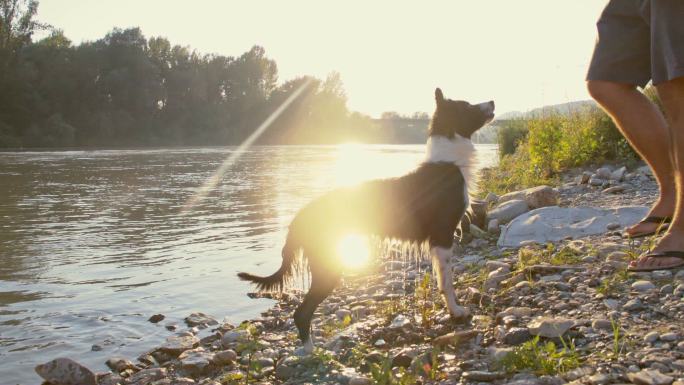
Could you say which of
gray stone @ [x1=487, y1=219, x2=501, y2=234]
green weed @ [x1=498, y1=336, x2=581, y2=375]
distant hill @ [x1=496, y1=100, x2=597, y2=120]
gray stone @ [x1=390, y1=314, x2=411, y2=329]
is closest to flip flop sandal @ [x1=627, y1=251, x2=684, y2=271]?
green weed @ [x1=498, y1=336, x2=581, y2=375]

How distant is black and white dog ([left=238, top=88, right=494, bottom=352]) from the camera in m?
4.38

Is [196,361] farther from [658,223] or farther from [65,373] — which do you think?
[658,223]

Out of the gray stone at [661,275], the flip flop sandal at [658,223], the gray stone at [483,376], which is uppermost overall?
the flip flop sandal at [658,223]

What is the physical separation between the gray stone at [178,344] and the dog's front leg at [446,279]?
82.7 inches

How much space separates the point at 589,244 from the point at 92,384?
417 centimetres

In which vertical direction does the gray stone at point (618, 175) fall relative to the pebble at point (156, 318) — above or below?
above

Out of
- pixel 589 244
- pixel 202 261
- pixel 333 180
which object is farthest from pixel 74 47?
pixel 589 244

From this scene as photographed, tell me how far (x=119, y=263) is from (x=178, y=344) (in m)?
3.39

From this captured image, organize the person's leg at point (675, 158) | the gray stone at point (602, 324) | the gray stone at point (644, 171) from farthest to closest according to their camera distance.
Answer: the gray stone at point (644, 171) → the person's leg at point (675, 158) → the gray stone at point (602, 324)

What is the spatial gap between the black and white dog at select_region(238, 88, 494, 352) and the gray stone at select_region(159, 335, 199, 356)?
832mm

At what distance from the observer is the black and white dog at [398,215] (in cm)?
438

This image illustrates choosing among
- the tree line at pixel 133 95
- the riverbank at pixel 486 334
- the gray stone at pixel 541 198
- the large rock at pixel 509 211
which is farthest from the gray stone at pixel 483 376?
the tree line at pixel 133 95

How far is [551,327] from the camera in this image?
3.40m

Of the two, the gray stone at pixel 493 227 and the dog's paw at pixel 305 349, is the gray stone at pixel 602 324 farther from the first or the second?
the gray stone at pixel 493 227
